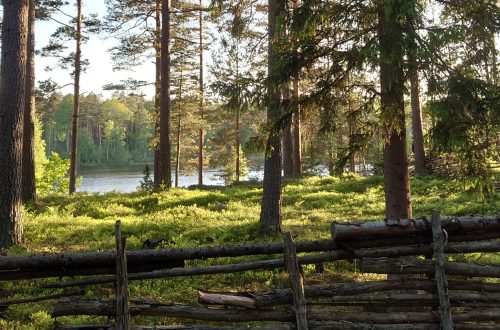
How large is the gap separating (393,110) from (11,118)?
884cm

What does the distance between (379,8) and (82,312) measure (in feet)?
22.0

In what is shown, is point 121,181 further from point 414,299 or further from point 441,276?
point 441,276

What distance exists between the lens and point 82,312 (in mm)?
4488

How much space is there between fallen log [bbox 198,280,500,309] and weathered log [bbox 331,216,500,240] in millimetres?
600

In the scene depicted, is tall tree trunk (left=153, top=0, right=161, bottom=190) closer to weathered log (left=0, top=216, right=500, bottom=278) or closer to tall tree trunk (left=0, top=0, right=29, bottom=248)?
tall tree trunk (left=0, top=0, right=29, bottom=248)

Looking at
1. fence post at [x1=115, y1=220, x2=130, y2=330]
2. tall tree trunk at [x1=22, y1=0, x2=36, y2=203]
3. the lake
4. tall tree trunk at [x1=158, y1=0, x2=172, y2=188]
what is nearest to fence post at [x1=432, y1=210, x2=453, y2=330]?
fence post at [x1=115, y1=220, x2=130, y2=330]

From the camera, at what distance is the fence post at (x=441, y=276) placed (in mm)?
4844

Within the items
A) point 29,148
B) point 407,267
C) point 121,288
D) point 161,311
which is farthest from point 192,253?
point 29,148

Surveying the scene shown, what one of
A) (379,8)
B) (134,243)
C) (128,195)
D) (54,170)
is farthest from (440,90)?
(54,170)

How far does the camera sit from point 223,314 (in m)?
4.73

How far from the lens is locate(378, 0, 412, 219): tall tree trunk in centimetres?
665

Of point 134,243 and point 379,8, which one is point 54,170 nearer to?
point 134,243

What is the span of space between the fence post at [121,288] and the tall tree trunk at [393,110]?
4882mm

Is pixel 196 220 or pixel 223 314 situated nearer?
pixel 223 314
